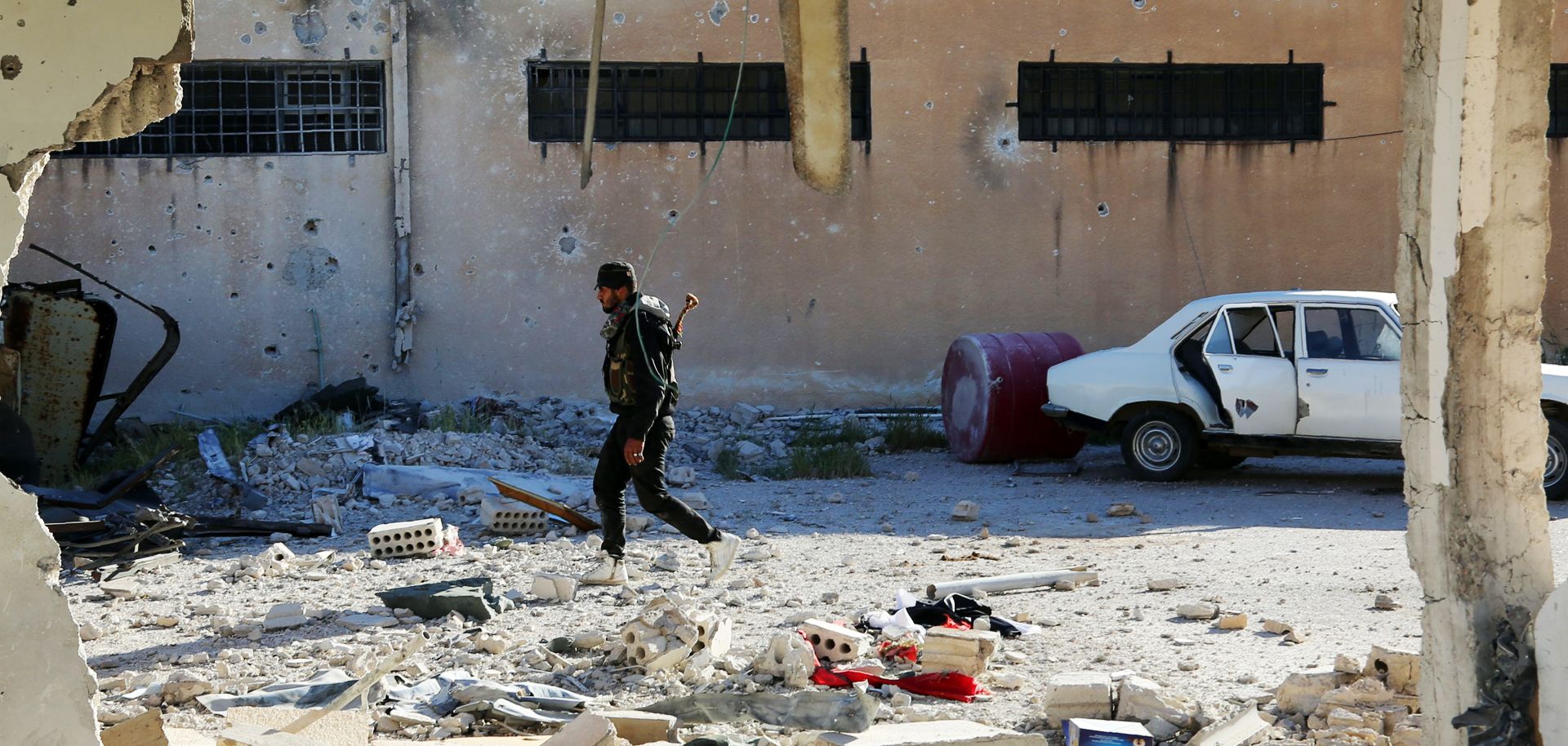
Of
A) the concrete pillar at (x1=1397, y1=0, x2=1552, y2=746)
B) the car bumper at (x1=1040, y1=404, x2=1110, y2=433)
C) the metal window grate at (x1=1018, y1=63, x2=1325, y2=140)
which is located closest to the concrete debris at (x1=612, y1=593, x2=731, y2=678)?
the concrete pillar at (x1=1397, y1=0, x2=1552, y2=746)

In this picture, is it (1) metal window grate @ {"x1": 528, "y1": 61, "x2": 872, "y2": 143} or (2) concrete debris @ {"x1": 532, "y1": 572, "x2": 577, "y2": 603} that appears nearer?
(2) concrete debris @ {"x1": 532, "y1": 572, "x2": 577, "y2": 603}

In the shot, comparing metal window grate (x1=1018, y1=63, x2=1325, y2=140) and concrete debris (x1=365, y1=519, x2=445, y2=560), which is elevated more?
metal window grate (x1=1018, y1=63, x2=1325, y2=140)

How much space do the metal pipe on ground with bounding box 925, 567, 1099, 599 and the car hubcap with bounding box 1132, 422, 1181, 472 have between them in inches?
139

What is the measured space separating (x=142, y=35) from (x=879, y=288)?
36.4ft

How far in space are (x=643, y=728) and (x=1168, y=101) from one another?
1129 cm

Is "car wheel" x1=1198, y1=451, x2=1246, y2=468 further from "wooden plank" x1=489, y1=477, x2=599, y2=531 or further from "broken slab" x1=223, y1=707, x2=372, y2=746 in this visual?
"broken slab" x1=223, y1=707, x2=372, y2=746

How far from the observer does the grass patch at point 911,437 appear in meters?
13.2

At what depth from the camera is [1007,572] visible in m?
8.17

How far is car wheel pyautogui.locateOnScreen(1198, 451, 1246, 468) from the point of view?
38.5 feet

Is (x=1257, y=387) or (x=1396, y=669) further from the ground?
(x=1257, y=387)

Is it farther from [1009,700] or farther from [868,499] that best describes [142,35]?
[868,499]

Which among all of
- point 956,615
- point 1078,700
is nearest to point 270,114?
point 956,615

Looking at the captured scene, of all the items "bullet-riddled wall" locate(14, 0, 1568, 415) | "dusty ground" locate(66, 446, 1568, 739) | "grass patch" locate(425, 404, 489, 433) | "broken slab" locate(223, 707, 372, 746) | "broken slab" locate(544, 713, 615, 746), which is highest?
"bullet-riddled wall" locate(14, 0, 1568, 415)

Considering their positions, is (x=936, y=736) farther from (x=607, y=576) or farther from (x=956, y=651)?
(x=607, y=576)
